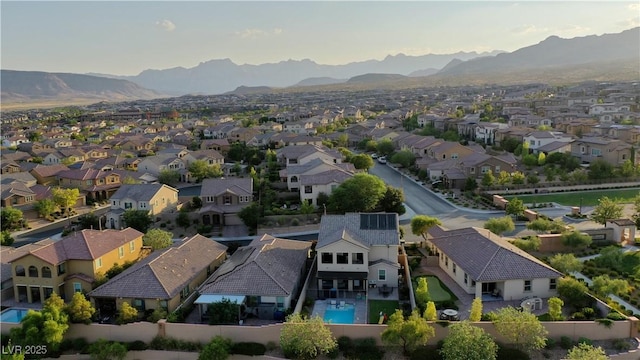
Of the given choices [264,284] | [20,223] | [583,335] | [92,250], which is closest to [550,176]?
[583,335]

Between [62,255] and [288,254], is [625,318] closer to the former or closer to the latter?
[288,254]

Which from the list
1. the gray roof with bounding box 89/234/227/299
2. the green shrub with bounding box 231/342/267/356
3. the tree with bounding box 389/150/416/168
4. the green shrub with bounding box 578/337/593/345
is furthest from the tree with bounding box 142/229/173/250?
the tree with bounding box 389/150/416/168

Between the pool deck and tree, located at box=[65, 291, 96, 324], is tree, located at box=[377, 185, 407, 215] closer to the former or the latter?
the pool deck

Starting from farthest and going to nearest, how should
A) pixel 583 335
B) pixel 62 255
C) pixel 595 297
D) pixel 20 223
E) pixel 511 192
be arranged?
pixel 511 192, pixel 20 223, pixel 62 255, pixel 595 297, pixel 583 335

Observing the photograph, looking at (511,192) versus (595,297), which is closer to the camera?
(595,297)

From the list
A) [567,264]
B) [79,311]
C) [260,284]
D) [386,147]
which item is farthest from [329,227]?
[386,147]

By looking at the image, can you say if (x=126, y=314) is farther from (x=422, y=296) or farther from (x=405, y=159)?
(x=405, y=159)

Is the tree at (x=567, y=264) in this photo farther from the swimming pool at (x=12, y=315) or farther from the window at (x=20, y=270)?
the window at (x=20, y=270)
